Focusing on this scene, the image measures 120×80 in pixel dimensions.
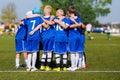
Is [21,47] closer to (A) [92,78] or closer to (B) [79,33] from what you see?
(B) [79,33]

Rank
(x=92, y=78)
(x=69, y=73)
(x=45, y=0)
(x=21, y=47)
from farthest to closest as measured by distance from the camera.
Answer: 1. (x=45, y=0)
2. (x=21, y=47)
3. (x=69, y=73)
4. (x=92, y=78)

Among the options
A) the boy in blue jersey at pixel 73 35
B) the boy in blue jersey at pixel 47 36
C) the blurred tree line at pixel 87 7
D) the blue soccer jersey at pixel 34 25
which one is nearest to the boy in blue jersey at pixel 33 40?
the blue soccer jersey at pixel 34 25

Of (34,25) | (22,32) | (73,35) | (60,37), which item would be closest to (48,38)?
(60,37)

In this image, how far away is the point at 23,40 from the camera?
13117 mm

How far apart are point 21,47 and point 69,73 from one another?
2.53 m

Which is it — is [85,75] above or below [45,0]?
below

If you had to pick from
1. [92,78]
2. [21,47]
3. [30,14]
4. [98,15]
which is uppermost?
[98,15]

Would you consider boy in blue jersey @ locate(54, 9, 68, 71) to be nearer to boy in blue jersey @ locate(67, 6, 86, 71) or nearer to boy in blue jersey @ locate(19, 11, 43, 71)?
boy in blue jersey @ locate(67, 6, 86, 71)

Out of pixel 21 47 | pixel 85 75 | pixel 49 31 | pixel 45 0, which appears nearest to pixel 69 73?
pixel 85 75

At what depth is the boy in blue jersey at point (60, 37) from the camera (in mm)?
12516

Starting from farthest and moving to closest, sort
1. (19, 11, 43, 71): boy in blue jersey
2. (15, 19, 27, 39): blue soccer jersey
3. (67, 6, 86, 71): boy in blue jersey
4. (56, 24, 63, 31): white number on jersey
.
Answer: (15, 19, 27, 39): blue soccer jersey < (67, 6, 86, 71): boy in blue jersey < (56, 24, 63, 31): white number on jersey < (19, 11, 43, 71): boy in blue jersey

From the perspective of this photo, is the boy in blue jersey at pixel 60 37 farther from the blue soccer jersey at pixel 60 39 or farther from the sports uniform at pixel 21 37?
the sports uniform at pixel 21 37

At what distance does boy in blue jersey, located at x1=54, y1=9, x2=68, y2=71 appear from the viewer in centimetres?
1252

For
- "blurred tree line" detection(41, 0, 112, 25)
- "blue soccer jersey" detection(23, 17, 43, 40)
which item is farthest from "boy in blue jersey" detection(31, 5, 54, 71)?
"blurred tree line" detection(41, 0, 112, 25)
